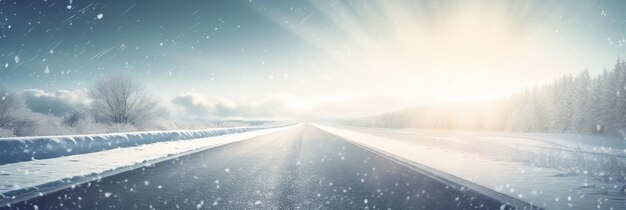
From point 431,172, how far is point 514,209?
455 centimetres

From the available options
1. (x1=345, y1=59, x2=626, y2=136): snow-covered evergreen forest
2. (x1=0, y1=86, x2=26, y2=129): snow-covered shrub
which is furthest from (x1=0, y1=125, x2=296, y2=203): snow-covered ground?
(x1=345, y1=59, x2=626, y2=136): snow-covered evergreen forest

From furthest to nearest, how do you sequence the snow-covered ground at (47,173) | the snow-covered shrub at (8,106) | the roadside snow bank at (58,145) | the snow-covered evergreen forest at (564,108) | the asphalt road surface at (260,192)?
the snow-covered evergreen forest at (564,108) → the snow-covered shrub at (8,106) → the roadside snow bank at (58,145) → the snow-covered ground at (47,173) → the asphalt road surface at (260,192)

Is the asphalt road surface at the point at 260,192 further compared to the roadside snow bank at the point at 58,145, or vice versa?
the roadside snow bank at the point at 58,145

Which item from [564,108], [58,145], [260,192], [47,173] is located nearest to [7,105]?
[58,145]

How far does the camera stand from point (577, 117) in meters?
43.0

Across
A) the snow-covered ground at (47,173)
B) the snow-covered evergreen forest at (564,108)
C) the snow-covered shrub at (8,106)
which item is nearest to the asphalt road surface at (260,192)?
the snow-covered ground at (47,173)

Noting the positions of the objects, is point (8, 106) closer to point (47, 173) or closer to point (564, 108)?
point (47, 173)

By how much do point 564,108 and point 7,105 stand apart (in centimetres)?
5753

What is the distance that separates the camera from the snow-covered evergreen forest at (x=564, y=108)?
37969 millimetres

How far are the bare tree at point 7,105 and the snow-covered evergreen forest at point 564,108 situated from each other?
5295cm

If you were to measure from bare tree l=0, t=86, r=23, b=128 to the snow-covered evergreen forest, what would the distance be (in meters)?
53.0

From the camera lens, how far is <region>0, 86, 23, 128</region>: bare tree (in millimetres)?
29973

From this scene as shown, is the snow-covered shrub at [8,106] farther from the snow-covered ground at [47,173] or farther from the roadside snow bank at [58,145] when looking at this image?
the snow-covered ground at [47,173]

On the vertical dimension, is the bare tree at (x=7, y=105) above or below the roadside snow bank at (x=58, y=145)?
above
